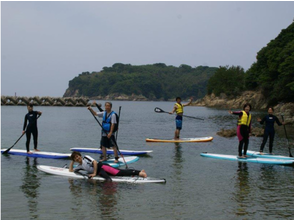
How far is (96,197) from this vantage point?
30.7 ft

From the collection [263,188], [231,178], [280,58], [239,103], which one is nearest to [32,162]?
[231,178]

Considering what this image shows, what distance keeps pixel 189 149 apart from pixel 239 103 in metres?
77.4

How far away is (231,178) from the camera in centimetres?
1168

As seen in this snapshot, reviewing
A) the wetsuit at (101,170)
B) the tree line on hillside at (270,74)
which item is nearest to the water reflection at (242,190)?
the wetsuit at (101,170)

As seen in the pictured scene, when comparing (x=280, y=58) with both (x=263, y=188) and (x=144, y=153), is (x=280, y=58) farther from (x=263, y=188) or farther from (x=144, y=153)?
(x=263, y=188)

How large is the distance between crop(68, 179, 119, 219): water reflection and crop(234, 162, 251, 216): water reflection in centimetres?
295

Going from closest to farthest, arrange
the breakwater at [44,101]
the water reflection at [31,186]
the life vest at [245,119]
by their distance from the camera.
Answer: the water reflection at [31,186], the life vest at [245,119], the breakwater at [44,101]

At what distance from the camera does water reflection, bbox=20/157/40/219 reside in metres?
8.66

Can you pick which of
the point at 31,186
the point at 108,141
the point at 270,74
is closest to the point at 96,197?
the point at 31,186

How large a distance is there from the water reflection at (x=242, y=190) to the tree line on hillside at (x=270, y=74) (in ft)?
122

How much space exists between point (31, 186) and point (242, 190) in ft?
20.4

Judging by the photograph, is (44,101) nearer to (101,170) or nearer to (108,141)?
(108,141)

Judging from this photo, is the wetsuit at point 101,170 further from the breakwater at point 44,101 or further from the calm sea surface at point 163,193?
the breakwater at point 44,101

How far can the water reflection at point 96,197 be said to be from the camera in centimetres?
830
